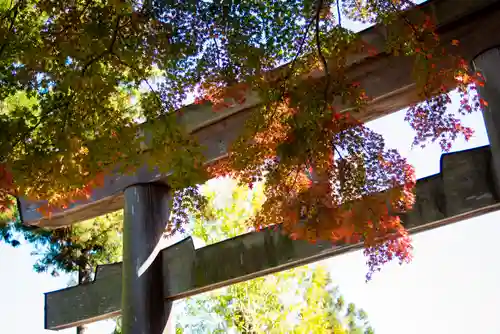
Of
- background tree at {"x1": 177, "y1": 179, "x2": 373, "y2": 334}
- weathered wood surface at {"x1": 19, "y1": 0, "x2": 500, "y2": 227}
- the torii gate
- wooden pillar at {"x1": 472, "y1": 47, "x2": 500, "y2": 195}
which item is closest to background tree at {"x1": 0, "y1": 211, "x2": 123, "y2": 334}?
background tree at {"x1": 177, "y1": 179, "x2": 373, "y2": 334}

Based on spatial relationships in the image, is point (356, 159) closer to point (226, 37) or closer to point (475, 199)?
point (226, 37)

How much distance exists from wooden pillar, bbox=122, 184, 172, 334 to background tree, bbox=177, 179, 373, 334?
2.29m

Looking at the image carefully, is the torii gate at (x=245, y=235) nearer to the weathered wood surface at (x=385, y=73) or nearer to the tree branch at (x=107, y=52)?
the weathered wood surface at (x=385, y=73)

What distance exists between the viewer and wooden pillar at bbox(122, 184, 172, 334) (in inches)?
94.8

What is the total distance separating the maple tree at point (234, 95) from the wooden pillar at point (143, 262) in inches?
36.9

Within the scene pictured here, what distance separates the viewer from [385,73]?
7.17ft

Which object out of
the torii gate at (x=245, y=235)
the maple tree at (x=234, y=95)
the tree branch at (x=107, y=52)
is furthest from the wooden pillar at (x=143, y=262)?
the tree branch at (x=107, y=52)

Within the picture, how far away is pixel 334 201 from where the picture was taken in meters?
1.50

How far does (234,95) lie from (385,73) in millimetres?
831

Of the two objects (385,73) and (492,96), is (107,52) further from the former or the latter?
(492,96)

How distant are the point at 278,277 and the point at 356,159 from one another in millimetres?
3570

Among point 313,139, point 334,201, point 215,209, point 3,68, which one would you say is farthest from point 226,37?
point 215,209

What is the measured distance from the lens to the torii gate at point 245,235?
198cm

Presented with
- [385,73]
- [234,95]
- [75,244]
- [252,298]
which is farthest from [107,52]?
[75,244]
